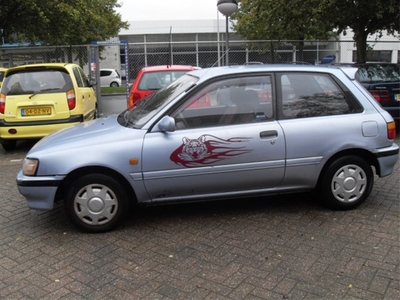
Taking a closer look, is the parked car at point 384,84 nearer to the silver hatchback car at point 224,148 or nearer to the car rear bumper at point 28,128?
the silver hatchback car at point 224,148

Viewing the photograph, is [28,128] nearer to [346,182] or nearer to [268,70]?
[268,70]

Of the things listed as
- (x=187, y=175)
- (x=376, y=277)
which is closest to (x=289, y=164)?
(x=187, y=175)

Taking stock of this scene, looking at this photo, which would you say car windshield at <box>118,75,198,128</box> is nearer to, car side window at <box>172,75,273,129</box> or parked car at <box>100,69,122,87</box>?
car side window at <box>172,75,273,129</box>

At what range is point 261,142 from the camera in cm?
405

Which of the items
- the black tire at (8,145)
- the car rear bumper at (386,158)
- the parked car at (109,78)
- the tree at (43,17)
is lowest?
the black tire at (8,145)

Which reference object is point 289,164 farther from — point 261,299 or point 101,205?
point 101,205

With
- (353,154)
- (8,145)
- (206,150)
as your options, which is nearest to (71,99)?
(8,145)

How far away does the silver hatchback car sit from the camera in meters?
3.90

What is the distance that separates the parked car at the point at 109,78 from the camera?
1189 inches

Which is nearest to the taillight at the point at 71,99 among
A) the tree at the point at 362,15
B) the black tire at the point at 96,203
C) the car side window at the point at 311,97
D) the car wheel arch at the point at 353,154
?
the black tire at the point at 96,203

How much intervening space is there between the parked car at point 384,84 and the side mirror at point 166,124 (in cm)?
A: 554

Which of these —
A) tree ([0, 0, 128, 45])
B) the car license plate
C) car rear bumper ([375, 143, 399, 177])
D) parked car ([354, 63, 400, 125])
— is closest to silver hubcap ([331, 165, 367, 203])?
car rear bumper ([375, 143, 399, 177])

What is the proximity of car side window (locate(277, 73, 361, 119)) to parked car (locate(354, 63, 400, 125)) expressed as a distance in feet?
13.5

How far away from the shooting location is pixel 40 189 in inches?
153
